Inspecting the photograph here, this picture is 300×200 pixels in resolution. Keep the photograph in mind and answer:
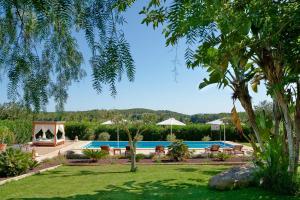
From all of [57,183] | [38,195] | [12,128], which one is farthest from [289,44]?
[12,128]

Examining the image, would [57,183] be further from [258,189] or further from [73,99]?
[73,99]

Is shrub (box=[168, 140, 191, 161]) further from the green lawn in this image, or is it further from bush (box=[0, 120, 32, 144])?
bush (box=[0, 120, 32, 144])

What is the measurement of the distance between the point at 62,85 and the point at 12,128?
82.8ft

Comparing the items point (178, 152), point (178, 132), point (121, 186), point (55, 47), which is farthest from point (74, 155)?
point (55, 47)

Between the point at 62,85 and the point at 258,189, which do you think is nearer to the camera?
the point at 62,85

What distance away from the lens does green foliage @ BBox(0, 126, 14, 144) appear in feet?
75.2

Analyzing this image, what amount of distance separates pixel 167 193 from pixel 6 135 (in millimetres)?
16198

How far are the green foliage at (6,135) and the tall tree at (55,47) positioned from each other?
21.3 meters

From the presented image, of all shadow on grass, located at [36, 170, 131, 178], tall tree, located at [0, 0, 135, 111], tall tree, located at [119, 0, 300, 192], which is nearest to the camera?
tall tree, located at [0, 0, 135, 111]

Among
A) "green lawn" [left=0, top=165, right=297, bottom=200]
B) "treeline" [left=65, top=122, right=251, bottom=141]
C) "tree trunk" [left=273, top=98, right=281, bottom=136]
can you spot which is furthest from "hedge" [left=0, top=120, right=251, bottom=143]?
"tree trunk" [left=273, top=98, right=281, bottom=136]

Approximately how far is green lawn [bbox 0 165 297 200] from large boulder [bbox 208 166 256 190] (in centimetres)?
26

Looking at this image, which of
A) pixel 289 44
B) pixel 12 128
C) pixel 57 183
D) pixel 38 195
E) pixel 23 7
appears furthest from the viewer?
pixel 12 128

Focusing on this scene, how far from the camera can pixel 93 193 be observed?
34.8 feet

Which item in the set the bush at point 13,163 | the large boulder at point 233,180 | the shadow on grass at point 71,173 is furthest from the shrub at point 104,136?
the large boulder at point 233,180
